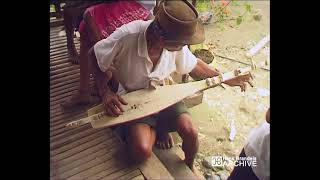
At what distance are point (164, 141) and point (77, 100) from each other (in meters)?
0.34

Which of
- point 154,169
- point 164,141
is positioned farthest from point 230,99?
point 154,169

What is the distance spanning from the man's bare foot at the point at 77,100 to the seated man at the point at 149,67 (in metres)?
0.13

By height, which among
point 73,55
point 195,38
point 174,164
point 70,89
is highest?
point 195,38

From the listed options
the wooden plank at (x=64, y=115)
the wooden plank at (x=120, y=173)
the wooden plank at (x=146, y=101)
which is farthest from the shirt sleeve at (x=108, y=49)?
the wooden plank at (x=120, y=173)

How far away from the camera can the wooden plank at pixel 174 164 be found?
4.01 feet

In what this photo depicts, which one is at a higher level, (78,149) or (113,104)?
(113,104)

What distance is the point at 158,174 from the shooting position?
1186mm

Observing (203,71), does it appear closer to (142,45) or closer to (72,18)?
(142,45)

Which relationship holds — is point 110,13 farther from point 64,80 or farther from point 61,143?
point 61,143

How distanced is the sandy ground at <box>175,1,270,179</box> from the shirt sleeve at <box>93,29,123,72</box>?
0.29m

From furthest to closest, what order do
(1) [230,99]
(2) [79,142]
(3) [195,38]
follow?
(1) [230,99] → (2) [79,142] → (3) [195,38]

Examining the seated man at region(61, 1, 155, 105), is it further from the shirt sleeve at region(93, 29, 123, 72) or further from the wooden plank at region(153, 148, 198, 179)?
the wooden plank at region(153, 148, 198, 179)

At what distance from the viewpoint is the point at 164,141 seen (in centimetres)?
129
